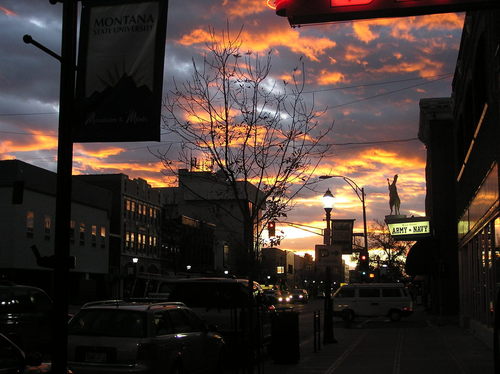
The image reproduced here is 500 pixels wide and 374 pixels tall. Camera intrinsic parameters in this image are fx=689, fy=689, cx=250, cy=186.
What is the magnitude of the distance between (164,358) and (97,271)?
5119 centimetres

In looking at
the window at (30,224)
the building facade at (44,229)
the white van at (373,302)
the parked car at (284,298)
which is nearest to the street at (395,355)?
the white van at (373,302)

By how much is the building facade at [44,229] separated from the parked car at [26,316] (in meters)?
26.4

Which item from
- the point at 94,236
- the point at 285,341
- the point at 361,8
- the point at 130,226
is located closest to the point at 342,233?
the point at 285,341

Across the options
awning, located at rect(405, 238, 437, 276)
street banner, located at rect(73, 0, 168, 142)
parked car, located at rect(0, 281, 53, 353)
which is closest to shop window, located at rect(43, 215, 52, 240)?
awning, located at rect(405, 238, 437, 276)

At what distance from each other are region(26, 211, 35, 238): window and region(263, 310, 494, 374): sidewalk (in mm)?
30422

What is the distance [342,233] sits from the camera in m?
26.5

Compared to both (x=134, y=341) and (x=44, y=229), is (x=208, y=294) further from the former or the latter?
(x=44, y=229)

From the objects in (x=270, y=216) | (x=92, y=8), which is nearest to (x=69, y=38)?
(x=92, y=8)

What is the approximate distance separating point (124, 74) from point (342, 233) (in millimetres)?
19949

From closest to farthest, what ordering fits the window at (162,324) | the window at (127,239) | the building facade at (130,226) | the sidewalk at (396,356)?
the window at (162,324) < the sidewalk at (396,356) < the building facade at (130,226) < the window at (127,239)

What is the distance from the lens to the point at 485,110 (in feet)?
57.7

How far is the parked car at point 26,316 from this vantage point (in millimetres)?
15148

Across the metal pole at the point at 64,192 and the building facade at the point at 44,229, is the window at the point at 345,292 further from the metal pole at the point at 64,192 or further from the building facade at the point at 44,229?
the metal pole at the point at 64,192

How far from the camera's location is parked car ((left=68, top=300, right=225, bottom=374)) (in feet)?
33.1
